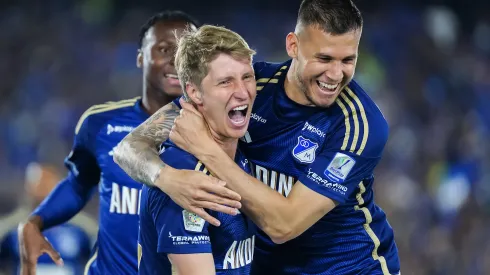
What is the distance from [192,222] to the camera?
3016 millimetres

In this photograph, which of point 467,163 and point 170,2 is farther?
point 170,2

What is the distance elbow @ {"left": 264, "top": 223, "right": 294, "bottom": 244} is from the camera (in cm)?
343

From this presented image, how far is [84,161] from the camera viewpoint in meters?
4.83

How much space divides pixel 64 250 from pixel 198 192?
12.4 ft

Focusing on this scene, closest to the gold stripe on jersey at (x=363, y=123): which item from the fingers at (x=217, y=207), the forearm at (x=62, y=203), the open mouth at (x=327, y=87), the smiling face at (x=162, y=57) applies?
the open mouth at (x=327, y=87)

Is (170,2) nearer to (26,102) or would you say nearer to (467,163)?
(26,102)

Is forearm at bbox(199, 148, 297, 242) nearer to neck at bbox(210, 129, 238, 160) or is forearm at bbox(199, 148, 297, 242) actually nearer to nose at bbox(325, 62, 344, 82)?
neck at bbox(210, 129, 238, 160)

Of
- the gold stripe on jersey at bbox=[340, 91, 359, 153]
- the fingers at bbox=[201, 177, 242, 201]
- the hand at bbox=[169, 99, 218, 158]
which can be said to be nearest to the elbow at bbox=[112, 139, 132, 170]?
the hand at bbox=[169, 99, 218, 158]

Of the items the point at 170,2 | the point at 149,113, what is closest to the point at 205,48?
the point at 149,113

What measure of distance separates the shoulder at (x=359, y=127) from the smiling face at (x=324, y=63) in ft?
0.28

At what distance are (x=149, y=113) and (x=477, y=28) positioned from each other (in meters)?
8.78

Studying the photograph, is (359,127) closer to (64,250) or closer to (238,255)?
(238,255)

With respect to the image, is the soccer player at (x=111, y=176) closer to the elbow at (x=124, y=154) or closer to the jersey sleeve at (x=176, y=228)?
the elbow at (x=124, y=154)

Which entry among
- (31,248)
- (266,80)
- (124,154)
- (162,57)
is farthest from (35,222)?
(266,80)
